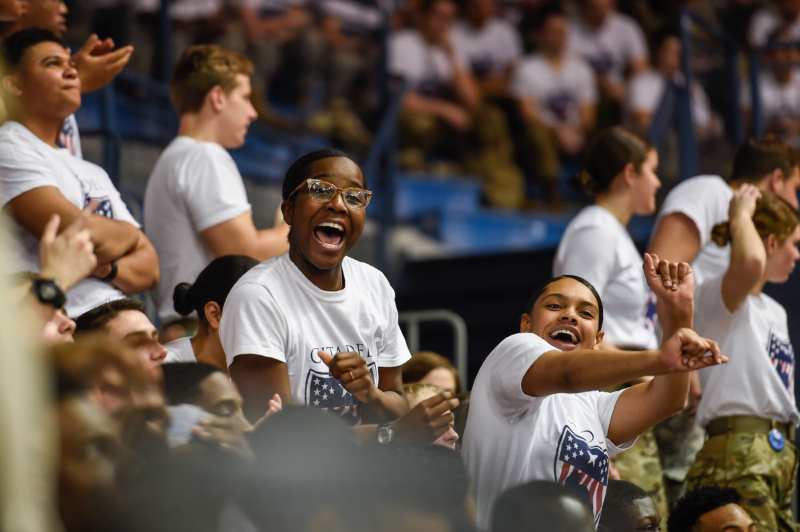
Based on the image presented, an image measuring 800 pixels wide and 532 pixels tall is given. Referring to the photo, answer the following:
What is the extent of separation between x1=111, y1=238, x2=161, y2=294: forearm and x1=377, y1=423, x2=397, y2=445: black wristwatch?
106 centimetres

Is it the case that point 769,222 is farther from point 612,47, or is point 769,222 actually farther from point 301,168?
point 612,47

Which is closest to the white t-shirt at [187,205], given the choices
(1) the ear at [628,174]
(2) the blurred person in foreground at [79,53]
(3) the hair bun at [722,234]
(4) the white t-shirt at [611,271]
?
(2) the blurred person in foreground at [79,53]

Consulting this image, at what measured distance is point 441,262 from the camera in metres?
6.11

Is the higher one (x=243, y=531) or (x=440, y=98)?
(x=243, y=531)

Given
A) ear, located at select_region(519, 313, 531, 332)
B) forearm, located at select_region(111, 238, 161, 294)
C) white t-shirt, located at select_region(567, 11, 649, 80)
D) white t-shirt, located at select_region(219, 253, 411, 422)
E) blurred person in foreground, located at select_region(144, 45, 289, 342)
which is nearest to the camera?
white t-shirt, located at select_region(219, 253, 411, 422)

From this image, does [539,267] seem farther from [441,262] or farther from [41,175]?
[41,175]

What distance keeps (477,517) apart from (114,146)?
2.84 metres

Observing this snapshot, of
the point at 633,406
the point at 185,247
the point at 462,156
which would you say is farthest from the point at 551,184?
the point at 633,406

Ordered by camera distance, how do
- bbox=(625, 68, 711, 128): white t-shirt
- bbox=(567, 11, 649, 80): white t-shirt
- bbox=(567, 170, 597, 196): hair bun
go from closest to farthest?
1. bbox=(567, 170, 597, 196): hair bun
2. bbox=(625, 68, 711, 128): white t-shirt
3. bbox=(567, 11, 649, 80): white t-shirt

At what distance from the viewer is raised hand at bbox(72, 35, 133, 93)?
327 centimetres

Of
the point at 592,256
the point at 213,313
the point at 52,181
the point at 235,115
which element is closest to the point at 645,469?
the point at 592,256

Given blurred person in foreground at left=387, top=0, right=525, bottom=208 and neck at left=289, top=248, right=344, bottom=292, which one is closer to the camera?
neck at left=289, top=248, right=344, bottom=292

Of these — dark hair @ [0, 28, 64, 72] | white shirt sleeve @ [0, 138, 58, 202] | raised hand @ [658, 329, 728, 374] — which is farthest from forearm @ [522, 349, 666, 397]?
dark hair @ [0, 28, 64, 72]

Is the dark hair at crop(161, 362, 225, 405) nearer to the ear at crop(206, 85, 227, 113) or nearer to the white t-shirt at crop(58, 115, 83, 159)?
the white t-shirt at crop(58, 115, 83, 159)
